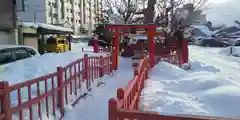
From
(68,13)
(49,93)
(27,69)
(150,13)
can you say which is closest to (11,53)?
(27,69)

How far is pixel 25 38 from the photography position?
16.7 m

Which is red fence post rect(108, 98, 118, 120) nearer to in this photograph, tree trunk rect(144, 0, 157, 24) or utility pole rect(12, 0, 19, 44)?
utility pole rect(12, 0, 19, 44)

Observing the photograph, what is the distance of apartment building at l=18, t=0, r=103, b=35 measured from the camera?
41263mm

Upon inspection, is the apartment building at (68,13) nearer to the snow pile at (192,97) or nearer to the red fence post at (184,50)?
the red fence post at (184,50)

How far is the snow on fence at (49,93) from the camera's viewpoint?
135 inches

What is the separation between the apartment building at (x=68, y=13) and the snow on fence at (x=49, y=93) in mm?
33065

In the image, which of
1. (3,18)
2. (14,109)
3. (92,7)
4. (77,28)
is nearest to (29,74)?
(14,109)

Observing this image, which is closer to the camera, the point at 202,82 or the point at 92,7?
the point at 202,82

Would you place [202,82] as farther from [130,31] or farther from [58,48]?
[58,48]

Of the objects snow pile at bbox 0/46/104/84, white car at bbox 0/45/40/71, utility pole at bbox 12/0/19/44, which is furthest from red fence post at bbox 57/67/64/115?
utility pole at bbox 12/0/19/44

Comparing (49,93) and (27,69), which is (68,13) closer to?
(27,69)

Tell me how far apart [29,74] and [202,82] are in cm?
532

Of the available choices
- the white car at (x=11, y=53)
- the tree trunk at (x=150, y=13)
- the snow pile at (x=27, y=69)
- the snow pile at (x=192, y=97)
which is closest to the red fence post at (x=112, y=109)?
the snow pile at (x=192, y=97)

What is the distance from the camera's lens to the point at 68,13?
5444 cm
